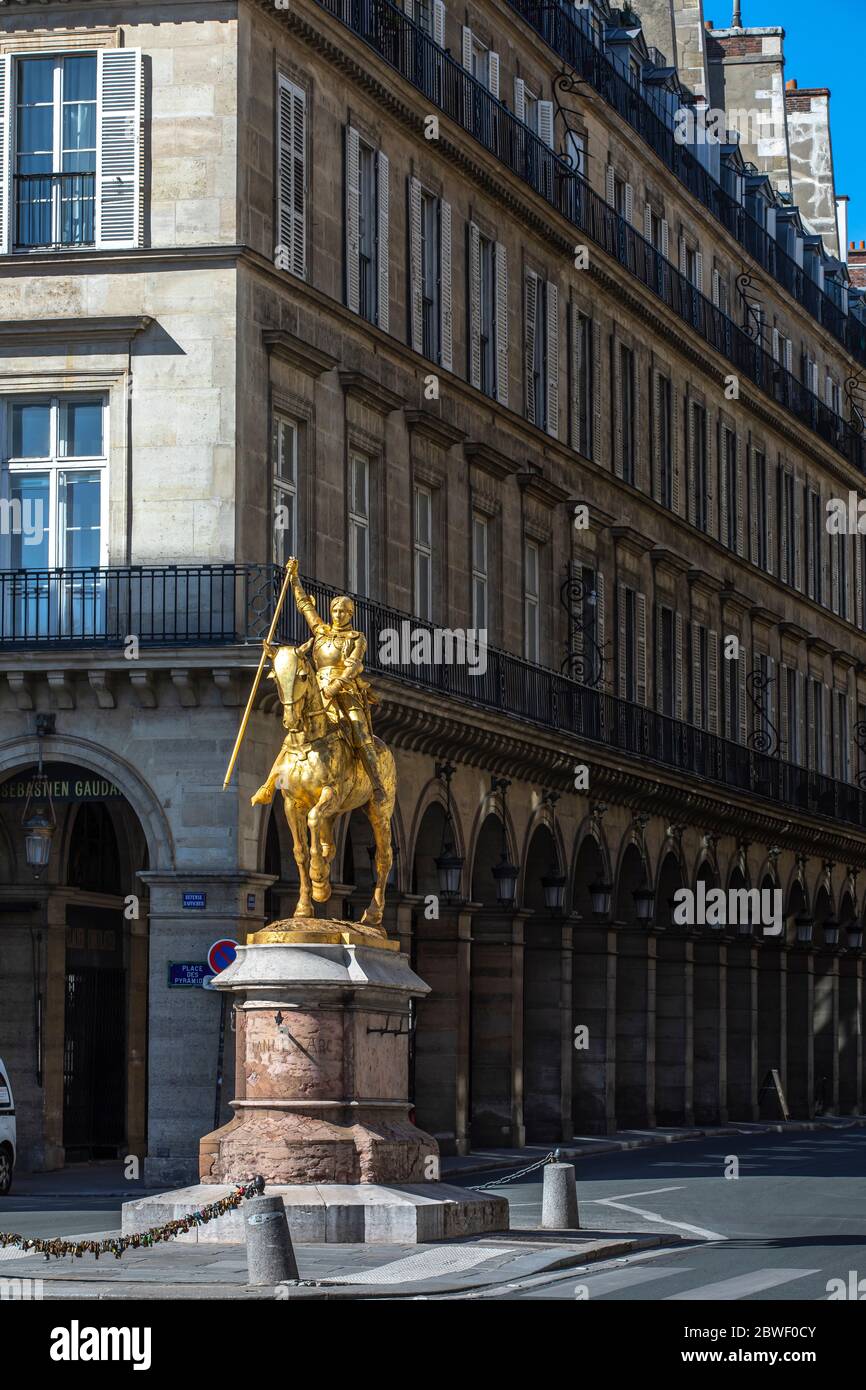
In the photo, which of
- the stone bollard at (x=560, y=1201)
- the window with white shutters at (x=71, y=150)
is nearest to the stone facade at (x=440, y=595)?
the window with white shutters at (x=71, y=150)

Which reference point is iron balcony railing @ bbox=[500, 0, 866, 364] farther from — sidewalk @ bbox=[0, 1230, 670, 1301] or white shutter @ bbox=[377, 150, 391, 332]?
sidewalk @ bbox=[0, 1230, 670, 1301]

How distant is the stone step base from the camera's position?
917 inches

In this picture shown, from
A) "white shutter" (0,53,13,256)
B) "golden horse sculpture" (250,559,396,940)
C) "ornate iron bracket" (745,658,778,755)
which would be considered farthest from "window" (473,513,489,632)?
"golden horse sculpture" (250,559,396,940)

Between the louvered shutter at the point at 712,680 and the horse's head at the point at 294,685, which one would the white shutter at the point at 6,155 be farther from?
the louvered shutter at the point at 712,680

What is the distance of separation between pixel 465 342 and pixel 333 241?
17.8ft

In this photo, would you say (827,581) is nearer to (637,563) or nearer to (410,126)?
(637,563)

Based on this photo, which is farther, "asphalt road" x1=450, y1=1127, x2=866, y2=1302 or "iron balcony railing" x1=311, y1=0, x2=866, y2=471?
"iron balcony railing" x1=311, y1=0, x2=866, y2=471

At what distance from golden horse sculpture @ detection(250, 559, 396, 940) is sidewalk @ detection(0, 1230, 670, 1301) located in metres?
A: 3.31

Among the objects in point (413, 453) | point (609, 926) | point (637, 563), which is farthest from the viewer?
point (637, 563)

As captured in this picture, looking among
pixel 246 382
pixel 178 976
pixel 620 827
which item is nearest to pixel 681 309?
pixel 620 827

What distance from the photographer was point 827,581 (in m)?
70.6

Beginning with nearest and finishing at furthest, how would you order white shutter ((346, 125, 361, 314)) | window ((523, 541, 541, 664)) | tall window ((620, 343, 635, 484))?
white shutter ((346, 125, 361, 314))
window ((523, 541, 541, 664))
tall window ((620, 343, 635, 484))

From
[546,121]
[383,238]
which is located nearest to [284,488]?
[383,238]

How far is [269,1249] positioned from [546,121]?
32367 millimetres
